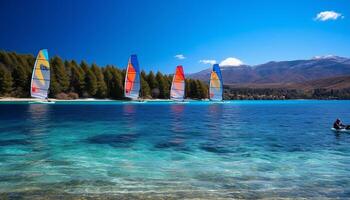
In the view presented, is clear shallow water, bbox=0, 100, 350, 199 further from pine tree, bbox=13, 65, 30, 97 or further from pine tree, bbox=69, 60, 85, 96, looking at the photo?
pine tree, bbox=69, 60, 85, 96

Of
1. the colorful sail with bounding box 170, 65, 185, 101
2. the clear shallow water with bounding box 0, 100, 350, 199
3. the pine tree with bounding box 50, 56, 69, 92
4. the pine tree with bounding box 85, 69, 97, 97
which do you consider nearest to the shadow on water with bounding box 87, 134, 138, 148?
the clear shallow water with bounding box 0, 100, 350, 199

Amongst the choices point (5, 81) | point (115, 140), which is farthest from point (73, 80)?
point (115, 140)

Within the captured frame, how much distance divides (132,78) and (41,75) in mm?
25041

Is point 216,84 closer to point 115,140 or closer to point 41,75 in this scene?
point 41,75

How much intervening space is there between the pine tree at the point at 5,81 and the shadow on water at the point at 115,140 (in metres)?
91.1

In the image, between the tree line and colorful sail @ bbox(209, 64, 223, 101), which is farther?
the tree line

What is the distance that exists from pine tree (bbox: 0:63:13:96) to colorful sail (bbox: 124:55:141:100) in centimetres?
4152

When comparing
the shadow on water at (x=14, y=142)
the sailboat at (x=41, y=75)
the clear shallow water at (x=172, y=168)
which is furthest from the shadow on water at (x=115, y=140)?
the sailboat at (x=41, y=75)

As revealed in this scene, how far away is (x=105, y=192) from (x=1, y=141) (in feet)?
57.5

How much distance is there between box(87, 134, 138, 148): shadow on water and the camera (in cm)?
2568

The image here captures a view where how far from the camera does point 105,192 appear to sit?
12719mm

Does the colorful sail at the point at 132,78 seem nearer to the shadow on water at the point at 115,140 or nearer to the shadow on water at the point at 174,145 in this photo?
the shadow on water at the point at 115,140

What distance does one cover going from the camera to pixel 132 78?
96.9 metres

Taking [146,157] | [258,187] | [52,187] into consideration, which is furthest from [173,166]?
[52,187]
